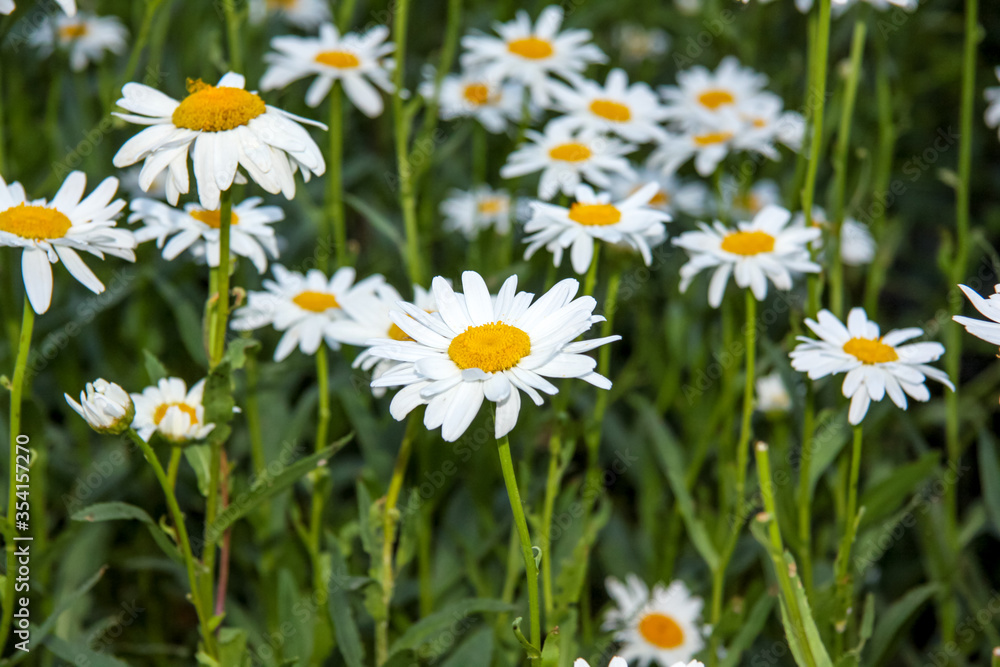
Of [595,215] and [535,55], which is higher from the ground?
[535,55]

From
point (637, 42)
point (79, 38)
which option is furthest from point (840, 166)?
point (79, 38)

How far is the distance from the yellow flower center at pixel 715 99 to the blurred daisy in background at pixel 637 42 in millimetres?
856

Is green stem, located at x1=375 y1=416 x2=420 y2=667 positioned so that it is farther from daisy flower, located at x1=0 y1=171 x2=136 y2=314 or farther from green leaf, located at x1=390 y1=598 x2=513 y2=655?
daisy flower, located at x1=0 y1=171 x2=136 y2=314

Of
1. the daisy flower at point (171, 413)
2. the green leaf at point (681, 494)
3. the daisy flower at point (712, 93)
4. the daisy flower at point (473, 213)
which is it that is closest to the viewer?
the daisy flower at point (171, 413)

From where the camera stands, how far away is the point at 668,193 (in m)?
2.69

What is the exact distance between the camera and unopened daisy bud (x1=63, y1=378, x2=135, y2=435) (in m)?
1.15

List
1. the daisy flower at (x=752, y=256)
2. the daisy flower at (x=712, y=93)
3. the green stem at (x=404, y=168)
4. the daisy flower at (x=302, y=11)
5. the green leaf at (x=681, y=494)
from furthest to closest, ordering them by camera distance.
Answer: the daisy flower at (x=302, y=11) < the daisy flower at (x=712, y=93) < the green stem at (x=404, y=168) < the green leaf at (x=681, y=494) < the daisy flower at (x=752, y=256)

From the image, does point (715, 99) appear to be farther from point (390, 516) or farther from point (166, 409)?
point (166, 409)

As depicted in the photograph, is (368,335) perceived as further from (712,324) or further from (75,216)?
(712,324)

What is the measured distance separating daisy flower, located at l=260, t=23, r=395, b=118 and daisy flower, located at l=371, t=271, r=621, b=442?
3.16ft

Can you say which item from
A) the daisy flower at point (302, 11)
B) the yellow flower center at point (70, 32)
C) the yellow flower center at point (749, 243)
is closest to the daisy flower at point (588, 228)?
the yellow flower center at point (749, 243)

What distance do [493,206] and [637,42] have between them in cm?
122

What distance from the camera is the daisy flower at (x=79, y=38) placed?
258 centimetres

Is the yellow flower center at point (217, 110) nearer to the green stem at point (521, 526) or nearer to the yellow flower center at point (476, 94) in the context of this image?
the green stem at point (521, 526)
